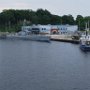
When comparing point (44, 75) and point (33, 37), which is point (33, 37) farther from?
point (44, 75)

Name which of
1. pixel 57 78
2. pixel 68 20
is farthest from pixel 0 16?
pixel 57 78

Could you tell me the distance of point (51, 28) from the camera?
100m

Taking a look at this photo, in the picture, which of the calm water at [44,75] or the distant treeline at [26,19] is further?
the distant treeline at [26,19]

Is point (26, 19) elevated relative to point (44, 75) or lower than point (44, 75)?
elevated

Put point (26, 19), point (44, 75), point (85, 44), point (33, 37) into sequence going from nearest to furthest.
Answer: point (44, 75)
point (85, 44)
point (33, 37)
point (26, 19)

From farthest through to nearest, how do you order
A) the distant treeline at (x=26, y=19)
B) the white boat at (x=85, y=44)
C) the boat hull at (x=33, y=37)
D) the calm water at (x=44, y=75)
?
the distant treeline at (x=26, y=19) → the boat hull at (x=33, y=37) → the white boat at (x=85, y=44) → the calm water at (x=44, y=75)

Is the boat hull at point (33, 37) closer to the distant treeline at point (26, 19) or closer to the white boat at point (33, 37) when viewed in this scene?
the white boat at point (33, 37)

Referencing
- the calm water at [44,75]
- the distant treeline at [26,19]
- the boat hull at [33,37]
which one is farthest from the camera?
the distant treeline at [26,19]

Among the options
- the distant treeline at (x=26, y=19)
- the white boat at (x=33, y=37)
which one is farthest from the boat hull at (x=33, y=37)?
the distant treeline at (x=26, y=19)

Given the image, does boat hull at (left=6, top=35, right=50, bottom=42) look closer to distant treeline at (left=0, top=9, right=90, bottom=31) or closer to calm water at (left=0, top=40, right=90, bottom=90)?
distant treeline at (left=0, top=9, right=90, bottom=31)

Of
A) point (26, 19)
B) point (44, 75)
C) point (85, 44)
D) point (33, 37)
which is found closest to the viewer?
point (44, 75)

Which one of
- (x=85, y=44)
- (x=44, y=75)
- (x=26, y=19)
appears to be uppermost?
(x=26, y=19)

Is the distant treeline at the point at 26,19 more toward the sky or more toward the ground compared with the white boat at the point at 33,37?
more toward the sky

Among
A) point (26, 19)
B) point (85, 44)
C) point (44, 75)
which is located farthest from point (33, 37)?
point (44, 75)
